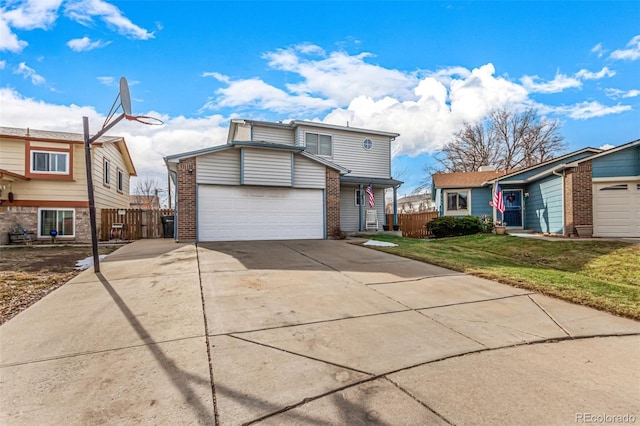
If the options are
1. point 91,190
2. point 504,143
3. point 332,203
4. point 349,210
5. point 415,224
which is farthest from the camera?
point 504,143

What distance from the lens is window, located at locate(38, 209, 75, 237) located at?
13.8m

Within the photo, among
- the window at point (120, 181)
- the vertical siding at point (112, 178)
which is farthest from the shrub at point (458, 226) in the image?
the window at point (120, 181)

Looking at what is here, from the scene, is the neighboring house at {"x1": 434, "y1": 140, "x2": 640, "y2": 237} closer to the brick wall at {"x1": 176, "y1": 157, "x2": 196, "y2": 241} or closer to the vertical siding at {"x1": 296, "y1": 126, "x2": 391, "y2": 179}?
the vertical siding at {"x1": 296, "y1": 126, "x2": 391, "y2": 179}

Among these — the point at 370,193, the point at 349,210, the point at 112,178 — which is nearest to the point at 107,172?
the point at 112,178

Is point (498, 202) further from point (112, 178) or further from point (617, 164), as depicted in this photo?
point (112, 178)

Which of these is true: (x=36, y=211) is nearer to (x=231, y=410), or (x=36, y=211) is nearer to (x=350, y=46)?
(x=350, y=46)

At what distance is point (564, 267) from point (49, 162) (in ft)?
63.7

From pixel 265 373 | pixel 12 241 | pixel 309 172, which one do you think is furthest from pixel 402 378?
pixel 12 241

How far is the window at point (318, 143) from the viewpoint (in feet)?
56.5

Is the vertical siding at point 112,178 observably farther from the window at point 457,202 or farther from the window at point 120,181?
the window at point 457,202

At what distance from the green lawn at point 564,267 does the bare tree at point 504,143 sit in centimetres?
2212

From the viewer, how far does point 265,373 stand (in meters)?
2.70

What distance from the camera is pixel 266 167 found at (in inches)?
509

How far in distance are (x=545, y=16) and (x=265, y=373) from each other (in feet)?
47.7
